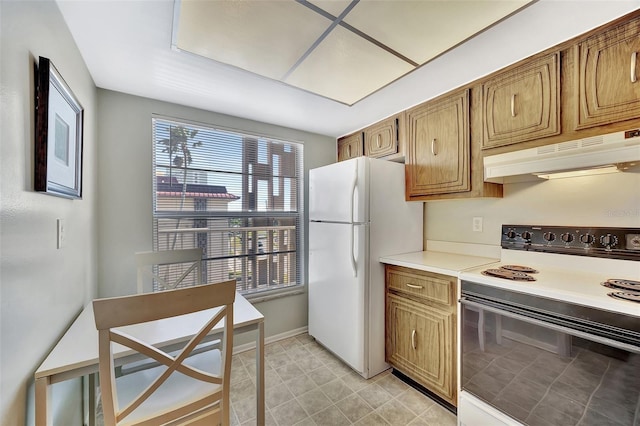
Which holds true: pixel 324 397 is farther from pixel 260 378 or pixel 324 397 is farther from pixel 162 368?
pixel 162 368

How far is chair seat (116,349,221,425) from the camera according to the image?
1008mm

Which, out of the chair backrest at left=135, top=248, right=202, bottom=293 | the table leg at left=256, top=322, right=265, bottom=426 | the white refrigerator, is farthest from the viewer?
the white refrigerator

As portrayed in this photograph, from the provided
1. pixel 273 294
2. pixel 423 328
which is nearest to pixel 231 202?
pixel 273 294

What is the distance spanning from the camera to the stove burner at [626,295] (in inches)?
41.0

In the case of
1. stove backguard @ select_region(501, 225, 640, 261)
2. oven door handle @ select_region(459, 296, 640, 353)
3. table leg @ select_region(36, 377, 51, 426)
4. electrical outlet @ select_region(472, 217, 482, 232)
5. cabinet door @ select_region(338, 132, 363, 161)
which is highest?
cabinet door @ select_region(338, 132, 363, 161)

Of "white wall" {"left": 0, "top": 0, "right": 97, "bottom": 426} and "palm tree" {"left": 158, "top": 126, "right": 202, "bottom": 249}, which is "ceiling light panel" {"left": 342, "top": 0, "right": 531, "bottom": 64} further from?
"palm tree" {"left": 158, "top": 126, "right": 202, "bottom": 249}

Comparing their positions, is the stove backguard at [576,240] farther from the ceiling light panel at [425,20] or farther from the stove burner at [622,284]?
the ceiling light panel at [425,20]

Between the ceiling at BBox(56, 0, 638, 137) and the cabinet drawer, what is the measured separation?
134cm

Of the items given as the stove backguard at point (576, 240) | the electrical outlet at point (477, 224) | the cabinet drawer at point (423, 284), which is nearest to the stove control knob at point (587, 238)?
the stove backguard at point (576, 240)

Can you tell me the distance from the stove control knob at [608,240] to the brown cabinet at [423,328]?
32.0 inches

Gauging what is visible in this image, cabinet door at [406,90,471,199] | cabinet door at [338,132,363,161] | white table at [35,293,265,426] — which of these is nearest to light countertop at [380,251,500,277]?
cabinet door at [406,90,471,199]

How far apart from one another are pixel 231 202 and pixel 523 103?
233 centimetres

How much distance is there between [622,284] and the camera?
1231 millimetres

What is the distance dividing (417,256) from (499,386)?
3.11 feet
